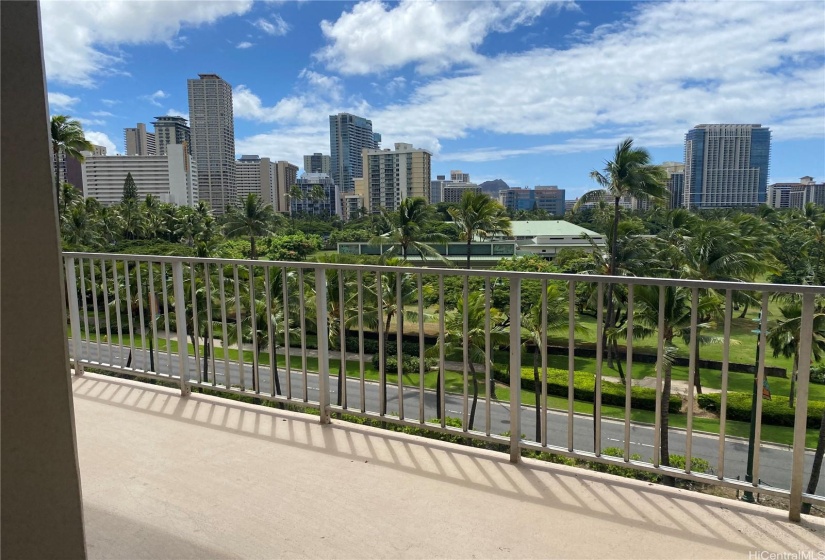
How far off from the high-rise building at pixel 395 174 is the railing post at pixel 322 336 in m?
75.1

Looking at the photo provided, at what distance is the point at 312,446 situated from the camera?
2.66 meters

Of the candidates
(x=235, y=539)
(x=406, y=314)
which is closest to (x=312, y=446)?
(x=235, y=539)

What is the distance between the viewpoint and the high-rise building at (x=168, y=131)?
93.8 m

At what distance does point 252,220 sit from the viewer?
39.8 meters

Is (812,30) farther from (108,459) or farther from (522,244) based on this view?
(522,244)

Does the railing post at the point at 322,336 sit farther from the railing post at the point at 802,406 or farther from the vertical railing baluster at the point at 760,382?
the railing post at the point at 802,406

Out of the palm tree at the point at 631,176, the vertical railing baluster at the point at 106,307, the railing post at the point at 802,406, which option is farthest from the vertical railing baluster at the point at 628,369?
the palm tree at the point at 631,176

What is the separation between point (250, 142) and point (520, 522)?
11626 cm

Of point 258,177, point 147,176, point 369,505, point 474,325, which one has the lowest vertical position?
point 474,325

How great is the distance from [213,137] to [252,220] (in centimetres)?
5805

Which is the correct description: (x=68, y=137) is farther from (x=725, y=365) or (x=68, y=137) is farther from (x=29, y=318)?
(x=725, y=365)

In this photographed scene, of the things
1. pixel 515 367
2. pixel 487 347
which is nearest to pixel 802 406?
pixel 515 367

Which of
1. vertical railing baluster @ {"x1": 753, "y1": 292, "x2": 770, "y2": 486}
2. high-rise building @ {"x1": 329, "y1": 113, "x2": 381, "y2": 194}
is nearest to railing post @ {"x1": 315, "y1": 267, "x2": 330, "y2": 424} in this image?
vertical railing baluster @ {"x1": 753, "y1": 292, "x2": 770, "y2": 486}

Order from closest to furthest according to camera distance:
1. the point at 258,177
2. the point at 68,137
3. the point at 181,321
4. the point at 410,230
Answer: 1. the point at 181,321
2. the point at 68,137
3. the point at 410,230
4. the point at 258,177
